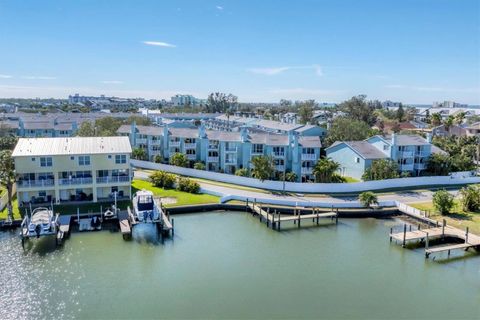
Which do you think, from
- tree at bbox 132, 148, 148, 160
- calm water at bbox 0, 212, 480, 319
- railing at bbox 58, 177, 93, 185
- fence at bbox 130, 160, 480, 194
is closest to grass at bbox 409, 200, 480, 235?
calm water at bbox 0, 212, 480, 319

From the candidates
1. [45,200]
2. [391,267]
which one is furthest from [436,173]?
[45,200]

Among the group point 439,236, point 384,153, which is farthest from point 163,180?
point 384,153

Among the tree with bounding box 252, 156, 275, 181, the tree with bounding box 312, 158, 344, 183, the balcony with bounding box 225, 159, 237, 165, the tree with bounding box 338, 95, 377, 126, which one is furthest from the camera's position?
the tree with bounding box 338, 95, 377, 126

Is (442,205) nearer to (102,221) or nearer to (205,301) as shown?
(205,301)

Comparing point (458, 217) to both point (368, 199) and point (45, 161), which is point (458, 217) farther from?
point (45, 161)

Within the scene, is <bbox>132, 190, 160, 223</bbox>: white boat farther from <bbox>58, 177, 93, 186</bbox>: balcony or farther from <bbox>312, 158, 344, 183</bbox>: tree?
<bbox>312, 158, 344, 183</bbox>: tree

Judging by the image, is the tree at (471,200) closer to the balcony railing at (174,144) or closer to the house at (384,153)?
the house at (384,153)
